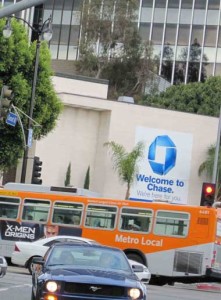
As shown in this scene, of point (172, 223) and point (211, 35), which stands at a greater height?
point (211, 35)

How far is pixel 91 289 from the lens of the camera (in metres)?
13.7

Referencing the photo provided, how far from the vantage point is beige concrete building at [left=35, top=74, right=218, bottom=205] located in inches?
2392

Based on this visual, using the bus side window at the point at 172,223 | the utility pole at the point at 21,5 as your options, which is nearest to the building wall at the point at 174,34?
the bus side window at the point at 172,223

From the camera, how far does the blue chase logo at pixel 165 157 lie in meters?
62.4

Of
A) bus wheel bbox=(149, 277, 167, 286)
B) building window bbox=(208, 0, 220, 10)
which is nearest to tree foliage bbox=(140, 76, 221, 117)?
building window bbox=(208, 0, 220, 10)

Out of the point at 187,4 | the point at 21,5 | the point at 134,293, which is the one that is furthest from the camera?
the point at 187,4

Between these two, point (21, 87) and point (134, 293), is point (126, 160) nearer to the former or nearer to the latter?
point (21, 87)

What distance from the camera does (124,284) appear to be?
1381 centimetres

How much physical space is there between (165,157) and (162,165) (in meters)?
0.62

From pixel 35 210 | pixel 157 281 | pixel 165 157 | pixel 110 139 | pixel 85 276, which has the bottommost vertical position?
pixel 157 281

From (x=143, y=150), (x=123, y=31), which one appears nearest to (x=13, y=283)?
(x=143, y=150)

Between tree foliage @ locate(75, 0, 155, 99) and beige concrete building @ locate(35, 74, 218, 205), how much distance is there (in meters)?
13.7

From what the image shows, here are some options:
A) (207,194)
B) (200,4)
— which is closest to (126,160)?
(207,194)

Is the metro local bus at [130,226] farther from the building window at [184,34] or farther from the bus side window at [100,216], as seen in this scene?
the building window at [184,34]
